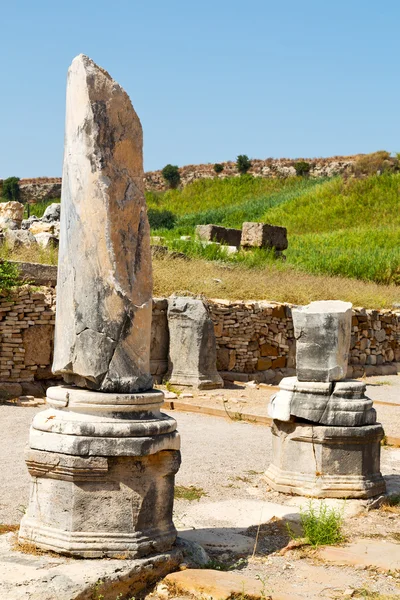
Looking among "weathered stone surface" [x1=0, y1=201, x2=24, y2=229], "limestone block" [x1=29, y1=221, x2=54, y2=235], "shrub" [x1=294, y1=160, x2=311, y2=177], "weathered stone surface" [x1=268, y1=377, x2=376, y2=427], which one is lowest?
"weathered stone surface" [x1=268, y1=377, x2=376, y2=427]

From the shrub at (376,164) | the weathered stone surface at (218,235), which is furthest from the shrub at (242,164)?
the weathered stone surface at (218,235)

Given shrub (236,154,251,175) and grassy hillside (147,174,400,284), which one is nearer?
grassy hillside (147,174,400,284)

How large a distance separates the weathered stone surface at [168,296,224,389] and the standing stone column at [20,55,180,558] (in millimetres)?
8318

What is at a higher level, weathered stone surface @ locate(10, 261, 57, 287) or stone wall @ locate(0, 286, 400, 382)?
weathered stone surface @ locate(10, 261, 57, 287)

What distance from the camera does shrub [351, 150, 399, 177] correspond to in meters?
43.1

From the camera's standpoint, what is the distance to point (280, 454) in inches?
272

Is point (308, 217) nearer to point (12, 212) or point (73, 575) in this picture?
point (12, 212)

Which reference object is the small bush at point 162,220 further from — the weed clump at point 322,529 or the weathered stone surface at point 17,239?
the weed clump at point 322,529

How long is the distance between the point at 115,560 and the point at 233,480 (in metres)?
3.27

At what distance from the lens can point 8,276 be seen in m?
11.3

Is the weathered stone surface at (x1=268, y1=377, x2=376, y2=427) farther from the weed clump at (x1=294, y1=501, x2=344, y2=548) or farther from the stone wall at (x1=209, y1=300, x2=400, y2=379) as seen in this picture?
the stone wall at (x1=209, y1=300, x2=400, y2=379)

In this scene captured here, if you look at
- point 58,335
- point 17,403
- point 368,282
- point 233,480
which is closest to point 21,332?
point 17,403

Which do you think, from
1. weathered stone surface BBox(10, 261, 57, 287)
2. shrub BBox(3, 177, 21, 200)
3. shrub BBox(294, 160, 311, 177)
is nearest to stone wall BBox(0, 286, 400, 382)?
weathered stone surface BBox(10, 261, 57, 287)

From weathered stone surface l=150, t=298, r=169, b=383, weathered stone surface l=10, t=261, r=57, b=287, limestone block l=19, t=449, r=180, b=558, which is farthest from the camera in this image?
weathered stone surface l=150, t=298, r=169, b=383
